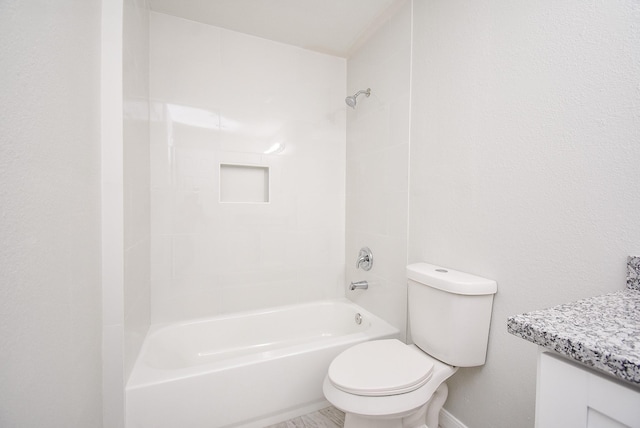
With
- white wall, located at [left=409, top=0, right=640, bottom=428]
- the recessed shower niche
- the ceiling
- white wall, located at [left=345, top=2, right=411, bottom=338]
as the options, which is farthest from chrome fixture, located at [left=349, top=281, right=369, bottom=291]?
the ceiling

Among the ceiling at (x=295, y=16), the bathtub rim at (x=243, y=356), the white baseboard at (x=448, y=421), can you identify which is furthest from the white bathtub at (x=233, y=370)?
the ceiling at (x=295, y=16)

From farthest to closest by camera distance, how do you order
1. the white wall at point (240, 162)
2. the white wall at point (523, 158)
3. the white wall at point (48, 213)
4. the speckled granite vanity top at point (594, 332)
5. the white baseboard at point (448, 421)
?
the white wall at point (240, 162), the white baseboard at point (448, 421), the white wall at point (523, 158), the white wall at point (48, 213), the speckled granite vanity top at point (594, 332)

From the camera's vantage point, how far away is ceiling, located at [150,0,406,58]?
5.32ft

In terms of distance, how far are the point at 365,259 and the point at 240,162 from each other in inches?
46.1

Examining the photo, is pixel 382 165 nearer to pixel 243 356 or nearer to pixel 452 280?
pixel 452 280

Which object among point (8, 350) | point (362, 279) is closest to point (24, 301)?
point (8, 350)

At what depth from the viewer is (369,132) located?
1.95m

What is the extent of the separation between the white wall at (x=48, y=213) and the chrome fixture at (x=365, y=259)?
151 cm

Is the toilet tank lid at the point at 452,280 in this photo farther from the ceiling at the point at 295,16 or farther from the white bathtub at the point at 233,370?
the ceiling at the point at 295,16

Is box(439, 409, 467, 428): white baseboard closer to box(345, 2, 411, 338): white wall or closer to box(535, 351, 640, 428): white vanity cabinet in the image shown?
box(345, 2, 411, 338): white wall

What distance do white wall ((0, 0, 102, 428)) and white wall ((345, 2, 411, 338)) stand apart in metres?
1.52

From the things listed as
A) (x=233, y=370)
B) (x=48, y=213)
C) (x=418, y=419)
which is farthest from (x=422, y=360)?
(x=48, y=213)

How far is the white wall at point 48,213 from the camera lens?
0.53 metres

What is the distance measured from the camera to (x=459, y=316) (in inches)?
43.5
